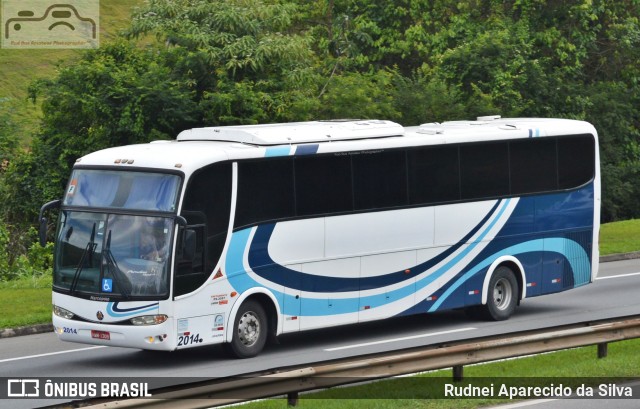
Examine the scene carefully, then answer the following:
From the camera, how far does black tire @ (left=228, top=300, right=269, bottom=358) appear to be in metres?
17.8

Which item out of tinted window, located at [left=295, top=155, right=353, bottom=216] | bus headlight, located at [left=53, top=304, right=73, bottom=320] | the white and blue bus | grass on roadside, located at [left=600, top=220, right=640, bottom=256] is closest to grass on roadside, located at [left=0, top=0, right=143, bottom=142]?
grass on roadside, located at [left=600, top=220, right=640, bottom=256]

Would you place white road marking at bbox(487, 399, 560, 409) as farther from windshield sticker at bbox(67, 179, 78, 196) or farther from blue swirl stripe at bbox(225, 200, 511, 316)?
windshield sticker at bbox(67, 179, 78, 196)

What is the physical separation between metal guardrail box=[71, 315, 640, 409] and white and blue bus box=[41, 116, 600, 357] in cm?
436

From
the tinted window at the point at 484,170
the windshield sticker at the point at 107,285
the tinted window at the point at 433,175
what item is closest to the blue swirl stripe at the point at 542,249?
the tinted window at the point at 484,170

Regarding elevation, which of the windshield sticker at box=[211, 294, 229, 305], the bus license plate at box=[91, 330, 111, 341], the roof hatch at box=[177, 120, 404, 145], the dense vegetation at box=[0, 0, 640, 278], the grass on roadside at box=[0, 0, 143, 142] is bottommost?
the bus license plate at box=[91, 330, 111, 341]

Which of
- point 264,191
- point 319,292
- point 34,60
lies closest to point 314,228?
point 319,292

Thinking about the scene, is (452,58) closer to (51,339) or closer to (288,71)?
(288,71)

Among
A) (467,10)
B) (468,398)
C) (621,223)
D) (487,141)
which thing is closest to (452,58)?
(467,10)

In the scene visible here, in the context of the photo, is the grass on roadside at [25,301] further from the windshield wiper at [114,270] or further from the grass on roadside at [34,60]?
the grass on roadside at [34,60]

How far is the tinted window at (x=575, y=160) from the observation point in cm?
2256

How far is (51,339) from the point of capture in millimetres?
20484

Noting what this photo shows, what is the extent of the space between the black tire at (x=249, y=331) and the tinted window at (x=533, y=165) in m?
5.71

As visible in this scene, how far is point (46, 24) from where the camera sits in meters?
58.1

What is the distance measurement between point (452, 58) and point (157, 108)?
12290 mm
